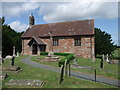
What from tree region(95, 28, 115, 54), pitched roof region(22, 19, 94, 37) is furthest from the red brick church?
tree region(95, 28, 115, 54)

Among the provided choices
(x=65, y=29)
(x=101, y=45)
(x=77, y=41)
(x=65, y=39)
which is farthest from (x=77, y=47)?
(x=101, y=45)

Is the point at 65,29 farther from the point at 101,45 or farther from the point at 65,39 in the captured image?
the point at 101,45

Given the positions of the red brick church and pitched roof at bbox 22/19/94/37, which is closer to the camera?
the red brick church

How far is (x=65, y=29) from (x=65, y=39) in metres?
2.97

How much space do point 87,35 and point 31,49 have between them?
15.0 m

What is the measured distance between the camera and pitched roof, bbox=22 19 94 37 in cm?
2541

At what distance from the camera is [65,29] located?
2788cm

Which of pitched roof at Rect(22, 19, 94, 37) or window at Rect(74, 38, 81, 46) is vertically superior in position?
pitched roof at Rect(22, 19, 94, 37)

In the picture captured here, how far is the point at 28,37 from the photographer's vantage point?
99.8ft

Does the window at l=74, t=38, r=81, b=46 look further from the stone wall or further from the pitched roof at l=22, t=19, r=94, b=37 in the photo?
the pitched roof at l=22, t=19, r=94, b=37

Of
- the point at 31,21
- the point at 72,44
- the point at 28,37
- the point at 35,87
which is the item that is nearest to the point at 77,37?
the point at 72,44

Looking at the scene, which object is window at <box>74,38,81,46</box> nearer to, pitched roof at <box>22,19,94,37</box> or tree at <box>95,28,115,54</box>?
pitched roof at <box>22,19,94,37</box>

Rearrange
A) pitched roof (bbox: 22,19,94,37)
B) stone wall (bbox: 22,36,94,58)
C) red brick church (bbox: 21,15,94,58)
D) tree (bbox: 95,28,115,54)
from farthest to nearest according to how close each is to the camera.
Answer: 1. tree (bbox: 95,28,115,54)
2. pitched roof (bbox: 22,19,94,37)
3. red brick church (bbox: 21,15,94,58)
4. stone wall (bbox: 22,36,94,58)

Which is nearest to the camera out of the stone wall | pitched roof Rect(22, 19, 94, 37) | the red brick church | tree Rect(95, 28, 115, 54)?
the stone wall
